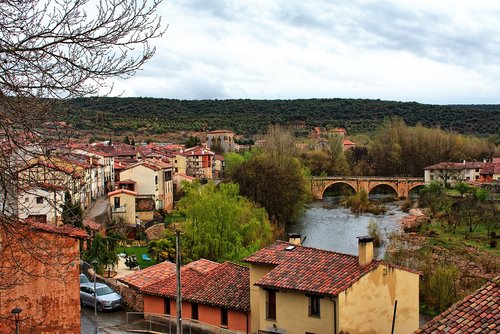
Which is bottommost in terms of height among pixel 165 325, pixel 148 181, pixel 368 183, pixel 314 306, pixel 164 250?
pixel 368 183

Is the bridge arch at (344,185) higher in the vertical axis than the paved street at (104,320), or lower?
lower

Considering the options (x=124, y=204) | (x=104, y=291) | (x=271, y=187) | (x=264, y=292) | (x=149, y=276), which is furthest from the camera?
(x=271, y=187)

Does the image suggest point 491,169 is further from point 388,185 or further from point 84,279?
point 84,279

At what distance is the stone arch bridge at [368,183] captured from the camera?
79.9 m

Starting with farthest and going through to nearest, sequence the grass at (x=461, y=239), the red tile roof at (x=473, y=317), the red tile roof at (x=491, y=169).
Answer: the red tile roof at (x=491, y=169) → the grass at (x=461, y=239) → the red tile roof at (x=473, y=317)

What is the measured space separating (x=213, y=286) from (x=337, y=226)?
107 ft

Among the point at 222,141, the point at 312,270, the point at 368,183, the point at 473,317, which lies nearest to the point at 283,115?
the point at 222,141

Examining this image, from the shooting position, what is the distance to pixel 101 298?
2400 cm

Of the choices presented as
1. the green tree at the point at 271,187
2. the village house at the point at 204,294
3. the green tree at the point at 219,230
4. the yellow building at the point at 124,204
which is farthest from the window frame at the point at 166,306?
the green tree at the point at 271,187

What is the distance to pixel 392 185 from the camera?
80.6m

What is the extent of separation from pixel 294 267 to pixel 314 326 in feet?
7.29

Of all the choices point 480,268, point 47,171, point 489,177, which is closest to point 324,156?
point 489,177

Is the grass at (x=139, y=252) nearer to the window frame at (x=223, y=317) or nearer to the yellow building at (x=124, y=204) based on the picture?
the yellow building at (x=124, y=204)

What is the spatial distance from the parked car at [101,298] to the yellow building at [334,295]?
623 cm
